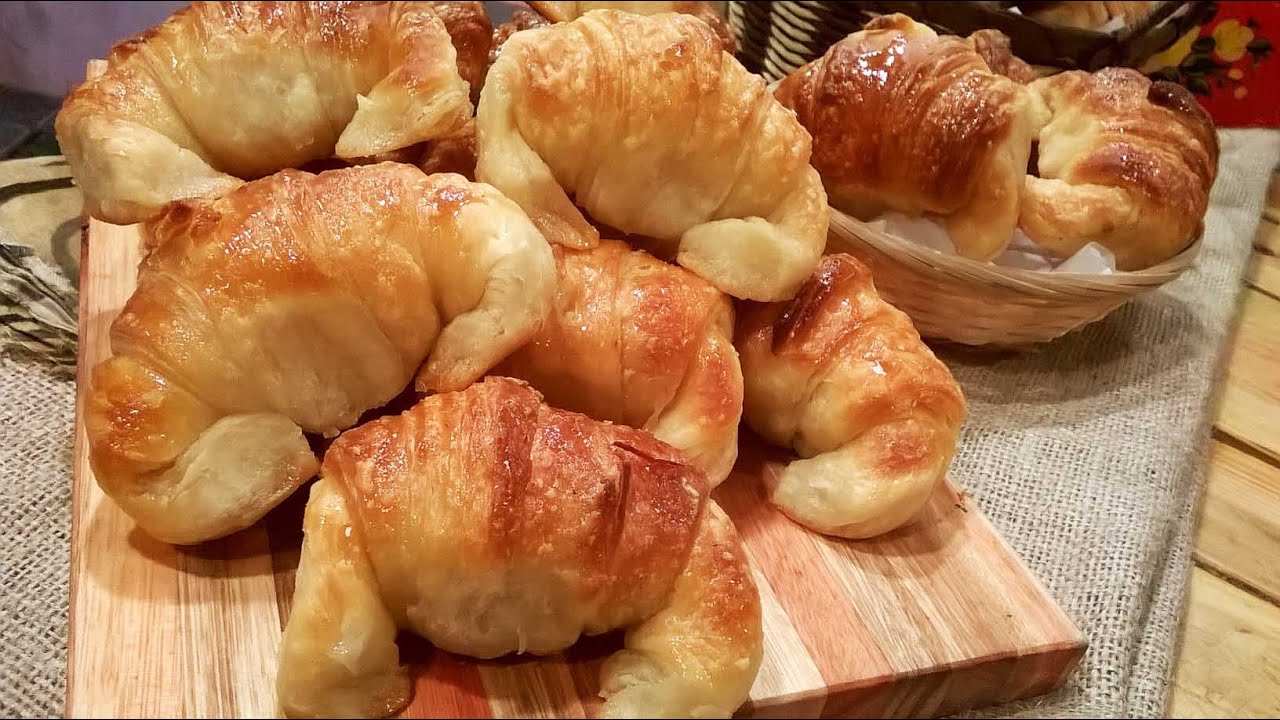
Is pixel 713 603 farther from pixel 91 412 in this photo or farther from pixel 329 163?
pixel 329 163

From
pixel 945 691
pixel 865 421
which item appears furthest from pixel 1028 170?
pixel 945 691

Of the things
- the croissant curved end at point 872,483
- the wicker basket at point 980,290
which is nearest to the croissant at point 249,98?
the croissant curved end at point 872,483

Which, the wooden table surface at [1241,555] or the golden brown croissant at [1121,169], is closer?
the wooden table surface at [1241,555]

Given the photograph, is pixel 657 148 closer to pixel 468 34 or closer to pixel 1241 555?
pixel 468 34

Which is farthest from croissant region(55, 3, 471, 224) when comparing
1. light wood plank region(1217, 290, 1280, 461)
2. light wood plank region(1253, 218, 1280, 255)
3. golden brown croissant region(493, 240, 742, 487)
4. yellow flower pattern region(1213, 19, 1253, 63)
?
yellow flower pattern region(1213, 19, 1253, 63)

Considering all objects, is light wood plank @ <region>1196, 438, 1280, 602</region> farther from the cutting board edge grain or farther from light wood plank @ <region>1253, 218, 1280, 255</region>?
light wood plank @ <region>1253, 218, 1280, 255</region>

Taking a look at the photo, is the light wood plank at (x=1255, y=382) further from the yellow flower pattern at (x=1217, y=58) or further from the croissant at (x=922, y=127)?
the yellow flower pattern at (x=1217, y=58)

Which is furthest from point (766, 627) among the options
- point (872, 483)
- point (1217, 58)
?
point (1217, 58)
